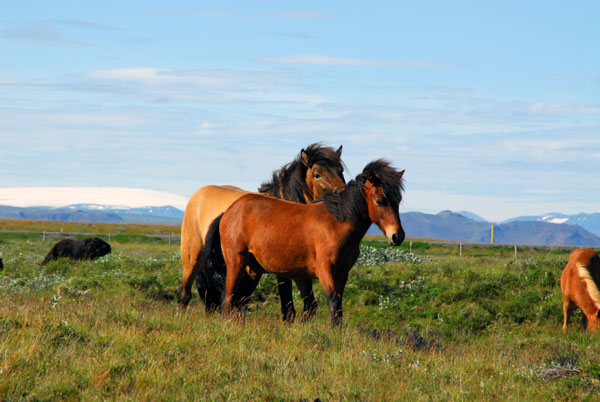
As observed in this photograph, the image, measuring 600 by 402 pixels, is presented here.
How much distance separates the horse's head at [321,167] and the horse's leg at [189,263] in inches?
90.9

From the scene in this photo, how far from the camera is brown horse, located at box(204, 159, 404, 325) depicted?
813 cm

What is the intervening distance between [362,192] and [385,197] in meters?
0.38

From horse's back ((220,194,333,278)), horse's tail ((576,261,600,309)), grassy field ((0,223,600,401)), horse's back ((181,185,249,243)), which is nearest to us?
grassy field ((0,223,600,401))

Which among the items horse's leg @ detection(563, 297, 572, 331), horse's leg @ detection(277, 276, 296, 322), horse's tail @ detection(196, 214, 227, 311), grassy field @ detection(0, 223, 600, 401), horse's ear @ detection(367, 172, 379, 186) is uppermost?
horse's ear @ detection(367, 172, 379, 186)

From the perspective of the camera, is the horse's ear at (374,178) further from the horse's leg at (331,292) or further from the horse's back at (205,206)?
the horse's back at (205,206)

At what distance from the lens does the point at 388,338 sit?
8.77 meters

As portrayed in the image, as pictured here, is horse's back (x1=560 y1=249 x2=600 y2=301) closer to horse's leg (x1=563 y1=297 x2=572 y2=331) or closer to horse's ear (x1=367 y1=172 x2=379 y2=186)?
horse's leg (x1=563 y1=297 x2=572 y2=331)

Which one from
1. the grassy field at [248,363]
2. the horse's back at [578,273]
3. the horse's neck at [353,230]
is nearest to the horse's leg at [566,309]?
the horse's back at [578,273]

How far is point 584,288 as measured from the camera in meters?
12.6

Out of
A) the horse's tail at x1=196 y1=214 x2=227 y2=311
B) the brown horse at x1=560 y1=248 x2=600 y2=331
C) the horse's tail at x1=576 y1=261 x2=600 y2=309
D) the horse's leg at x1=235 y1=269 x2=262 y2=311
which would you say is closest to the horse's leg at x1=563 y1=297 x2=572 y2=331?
the brown horse at x1=560 y1=248 x2=600 y2=331

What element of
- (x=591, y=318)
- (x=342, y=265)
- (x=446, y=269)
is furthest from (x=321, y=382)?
(x=446, y=269)

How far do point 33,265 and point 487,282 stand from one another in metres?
Answer: 17.7

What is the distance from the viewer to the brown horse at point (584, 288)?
1218 cm

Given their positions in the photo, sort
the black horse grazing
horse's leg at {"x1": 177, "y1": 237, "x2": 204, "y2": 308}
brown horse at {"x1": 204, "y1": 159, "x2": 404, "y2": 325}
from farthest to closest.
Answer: the black horse grazing, horse's leg at {"x1": 177, "y1": 237, "x2": 204, "y2": 308}, brown horse at {"x1": 204, "y1": 159, "x2": 404, "y2": 325}
